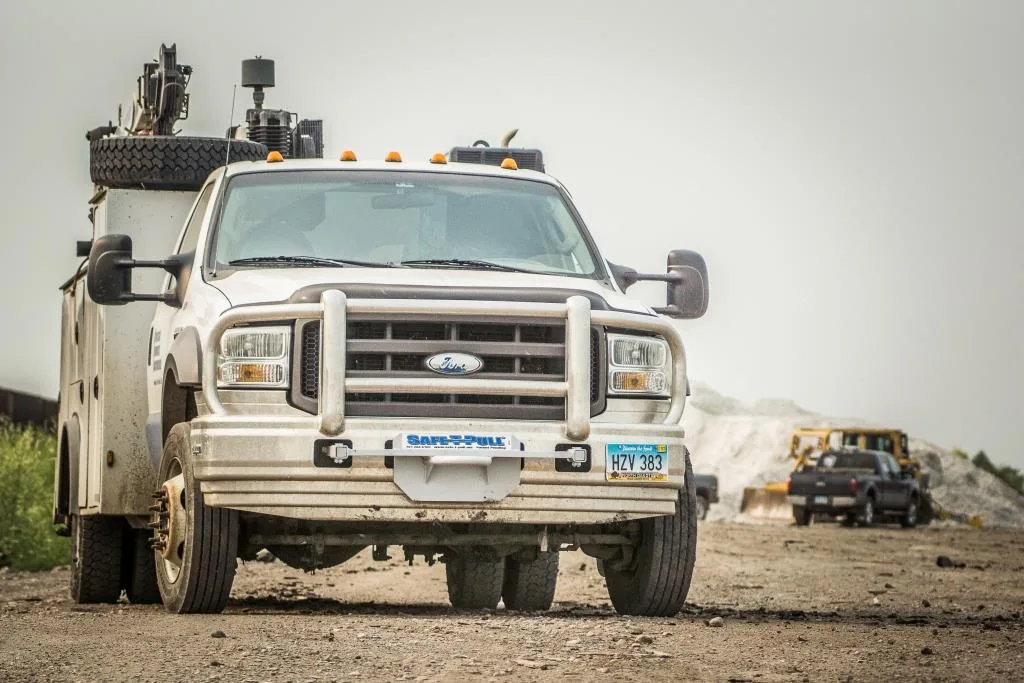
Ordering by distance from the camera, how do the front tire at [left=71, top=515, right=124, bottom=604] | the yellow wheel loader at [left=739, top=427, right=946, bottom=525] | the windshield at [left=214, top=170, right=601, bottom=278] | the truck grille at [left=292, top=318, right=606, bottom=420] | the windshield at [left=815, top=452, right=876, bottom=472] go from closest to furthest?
the truck grille at [left=292, top=318, right=606, bottom=420]
the windshield at [left=214, top=170, right=601, bottom=278]
the front tire at [left=71, top=515, right=124, bottom=604]
the windshield at [left=815, top=452, right=876, bottom=472]
the yellow wheel loader at [left=739, top=427, right=946, bottom=525]

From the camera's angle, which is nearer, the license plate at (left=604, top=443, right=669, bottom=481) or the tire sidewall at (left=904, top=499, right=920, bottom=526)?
the license plate at (left=604, top=443, right=669, bottom=481)

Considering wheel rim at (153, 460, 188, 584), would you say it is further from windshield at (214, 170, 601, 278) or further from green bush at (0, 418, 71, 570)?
green bush at (0, 418, 71, 570)

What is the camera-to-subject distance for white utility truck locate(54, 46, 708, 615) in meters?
8.54

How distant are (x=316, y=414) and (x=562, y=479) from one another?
1147mm

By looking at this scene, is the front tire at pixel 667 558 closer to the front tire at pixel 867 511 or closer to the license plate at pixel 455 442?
the license plate at pixel 455 442

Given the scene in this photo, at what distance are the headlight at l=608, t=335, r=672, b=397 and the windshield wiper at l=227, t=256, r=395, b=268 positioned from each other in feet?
4.30

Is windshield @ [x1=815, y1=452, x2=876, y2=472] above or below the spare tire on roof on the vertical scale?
below

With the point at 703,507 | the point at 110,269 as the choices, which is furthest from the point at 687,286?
the point at 703,507

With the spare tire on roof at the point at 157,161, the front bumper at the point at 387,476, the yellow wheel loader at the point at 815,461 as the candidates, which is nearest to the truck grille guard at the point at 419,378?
the front bumper at the point at 387,476

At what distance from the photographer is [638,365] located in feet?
29.2

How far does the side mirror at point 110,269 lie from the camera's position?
9367 mm

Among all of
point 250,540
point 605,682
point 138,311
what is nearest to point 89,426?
point 138,311

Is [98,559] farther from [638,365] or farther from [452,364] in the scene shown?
[638,365]

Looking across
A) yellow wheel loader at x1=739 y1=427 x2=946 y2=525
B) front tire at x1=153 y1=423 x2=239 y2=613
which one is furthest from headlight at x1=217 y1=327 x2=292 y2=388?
yellow wheel loader at x1=739 y1=427 x2=946 y2=525
